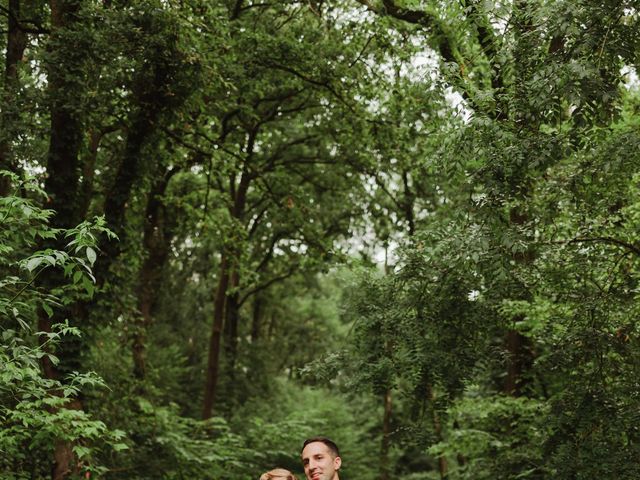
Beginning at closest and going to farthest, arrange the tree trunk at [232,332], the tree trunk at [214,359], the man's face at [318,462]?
the man's face at [318,462] < the tree trunk at [214,359] < the tree trunk at [232,332]

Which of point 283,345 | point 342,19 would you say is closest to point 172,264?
point 283,345

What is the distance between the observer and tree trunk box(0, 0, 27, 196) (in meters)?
7.82

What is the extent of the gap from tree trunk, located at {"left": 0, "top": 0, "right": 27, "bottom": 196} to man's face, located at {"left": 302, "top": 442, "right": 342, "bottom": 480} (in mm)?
5361

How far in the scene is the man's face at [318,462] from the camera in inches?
187

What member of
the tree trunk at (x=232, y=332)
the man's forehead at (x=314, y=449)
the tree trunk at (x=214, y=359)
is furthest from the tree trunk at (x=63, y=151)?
the tree trunk at (x=232, y=332)

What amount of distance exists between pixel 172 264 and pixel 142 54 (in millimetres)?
16702

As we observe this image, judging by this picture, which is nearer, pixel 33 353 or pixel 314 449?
pixel 314 449

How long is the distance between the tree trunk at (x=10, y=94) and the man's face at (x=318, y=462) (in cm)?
536

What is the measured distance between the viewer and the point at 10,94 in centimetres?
802

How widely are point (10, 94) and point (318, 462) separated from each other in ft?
19.5

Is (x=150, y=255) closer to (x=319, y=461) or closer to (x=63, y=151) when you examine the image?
(x=63, y=151)

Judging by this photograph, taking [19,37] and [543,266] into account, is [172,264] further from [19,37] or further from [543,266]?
[543,266]

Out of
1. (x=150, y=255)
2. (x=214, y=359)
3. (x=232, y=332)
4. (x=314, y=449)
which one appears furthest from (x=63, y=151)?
(x=232, y=332)

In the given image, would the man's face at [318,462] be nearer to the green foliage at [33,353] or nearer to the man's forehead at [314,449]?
the man's forehead at [314,449]
